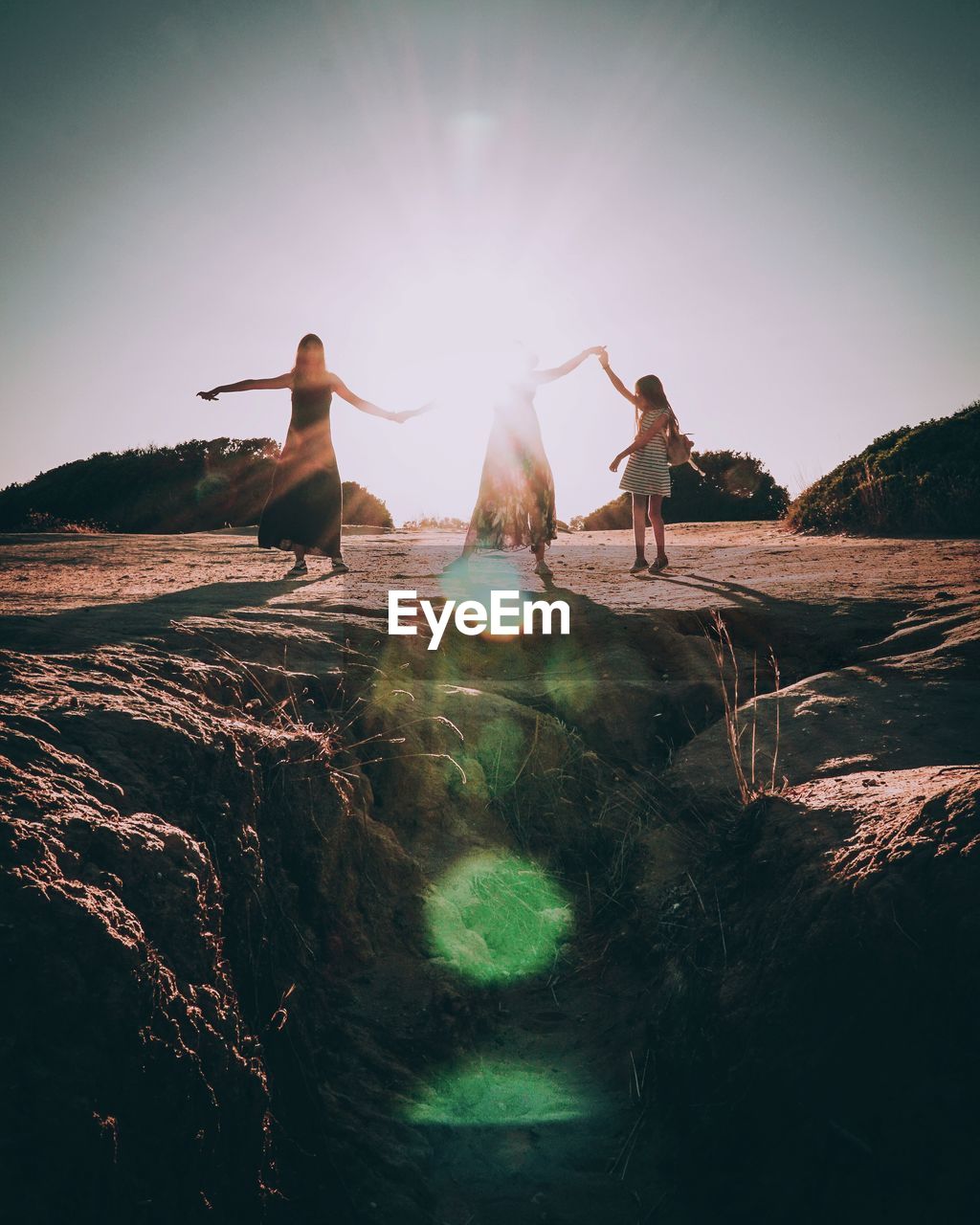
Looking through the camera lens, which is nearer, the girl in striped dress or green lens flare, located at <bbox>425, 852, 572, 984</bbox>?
green lens flare, located at <bbox>425, 852, 572, 984</bbox>

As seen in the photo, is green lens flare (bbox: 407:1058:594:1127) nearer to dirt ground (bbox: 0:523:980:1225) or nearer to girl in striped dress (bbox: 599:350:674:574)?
dirt ground (bbox: 0:523:980:1225)

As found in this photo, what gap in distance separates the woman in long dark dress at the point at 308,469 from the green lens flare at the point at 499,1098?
5.24 m

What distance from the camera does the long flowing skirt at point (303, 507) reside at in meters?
7.12

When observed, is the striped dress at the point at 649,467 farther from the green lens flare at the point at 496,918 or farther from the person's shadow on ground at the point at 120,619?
the green lens flare at the point at 496,918

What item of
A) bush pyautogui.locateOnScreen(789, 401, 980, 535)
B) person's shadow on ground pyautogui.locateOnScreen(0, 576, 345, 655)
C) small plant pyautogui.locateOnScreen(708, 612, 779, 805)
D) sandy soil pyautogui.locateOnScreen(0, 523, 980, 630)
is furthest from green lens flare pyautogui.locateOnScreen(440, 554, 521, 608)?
bush pyautogui.locateOnScreen(789, 401, 980, 535)

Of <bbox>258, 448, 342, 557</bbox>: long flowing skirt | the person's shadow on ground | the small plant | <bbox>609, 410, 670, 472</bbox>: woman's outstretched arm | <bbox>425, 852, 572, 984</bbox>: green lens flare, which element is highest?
<bbox>609, 410, 670, 472</bbox>: woman's outstretched arm

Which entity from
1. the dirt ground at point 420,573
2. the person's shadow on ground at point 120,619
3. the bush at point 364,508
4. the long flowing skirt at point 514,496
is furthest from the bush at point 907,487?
the bush at point 364,508

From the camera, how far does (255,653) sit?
314cm

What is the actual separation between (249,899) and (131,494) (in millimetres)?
16963

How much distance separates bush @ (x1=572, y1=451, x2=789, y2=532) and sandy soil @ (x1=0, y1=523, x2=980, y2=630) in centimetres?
724

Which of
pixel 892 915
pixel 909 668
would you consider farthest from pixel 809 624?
pixel 892 915

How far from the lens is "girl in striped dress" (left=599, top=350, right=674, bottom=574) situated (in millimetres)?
6914

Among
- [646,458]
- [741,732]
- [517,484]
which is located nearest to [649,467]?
[646,458]

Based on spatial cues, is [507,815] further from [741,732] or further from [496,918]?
[741,732]
